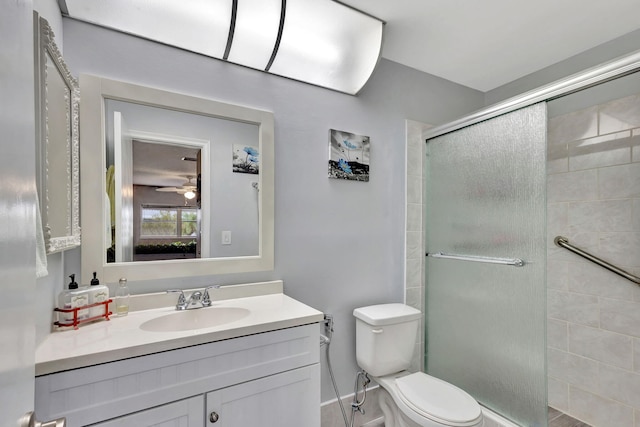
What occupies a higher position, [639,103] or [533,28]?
[533,28]

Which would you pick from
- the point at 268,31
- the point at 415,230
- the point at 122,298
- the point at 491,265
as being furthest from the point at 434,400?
the point at 268,31

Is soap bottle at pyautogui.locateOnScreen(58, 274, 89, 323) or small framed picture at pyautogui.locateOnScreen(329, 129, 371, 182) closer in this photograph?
soap bottle at pyautogui.locateOnScreen(58, 274, 89, 323)

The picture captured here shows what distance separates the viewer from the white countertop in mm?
893

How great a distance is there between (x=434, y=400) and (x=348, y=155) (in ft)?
4.49

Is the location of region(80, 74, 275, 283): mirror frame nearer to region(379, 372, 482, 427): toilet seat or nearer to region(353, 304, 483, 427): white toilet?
region(353, 304, 483, 427): white toilet

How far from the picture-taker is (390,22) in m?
1.69

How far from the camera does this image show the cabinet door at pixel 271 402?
1087 mm

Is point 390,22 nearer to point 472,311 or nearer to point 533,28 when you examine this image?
point 533,28

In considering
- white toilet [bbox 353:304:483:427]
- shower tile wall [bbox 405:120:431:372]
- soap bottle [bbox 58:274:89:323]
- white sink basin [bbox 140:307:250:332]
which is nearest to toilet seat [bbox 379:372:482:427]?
white toilet [bbox 353:304:483:427]

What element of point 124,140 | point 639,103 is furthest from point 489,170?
point 124,140

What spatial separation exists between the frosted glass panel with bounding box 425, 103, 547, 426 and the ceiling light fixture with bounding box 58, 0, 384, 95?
0.82m

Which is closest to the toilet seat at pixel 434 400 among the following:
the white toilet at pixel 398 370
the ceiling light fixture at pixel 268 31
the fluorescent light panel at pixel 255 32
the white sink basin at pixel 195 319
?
the white toilet at pixel 398 370

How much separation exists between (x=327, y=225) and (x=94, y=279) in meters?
1.13

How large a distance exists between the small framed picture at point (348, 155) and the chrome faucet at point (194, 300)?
0.93 metres
